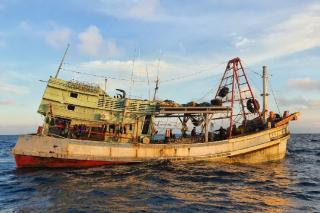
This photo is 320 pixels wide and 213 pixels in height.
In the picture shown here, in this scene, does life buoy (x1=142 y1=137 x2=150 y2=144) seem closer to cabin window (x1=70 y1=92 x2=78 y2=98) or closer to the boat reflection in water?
the boat reflection in water

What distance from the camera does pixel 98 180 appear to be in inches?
803

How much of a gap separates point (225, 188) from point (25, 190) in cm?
1032

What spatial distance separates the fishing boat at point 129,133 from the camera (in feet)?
80.2

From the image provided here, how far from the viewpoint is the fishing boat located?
24.4 metres

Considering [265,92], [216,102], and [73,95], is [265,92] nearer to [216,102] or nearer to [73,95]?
[216,102]

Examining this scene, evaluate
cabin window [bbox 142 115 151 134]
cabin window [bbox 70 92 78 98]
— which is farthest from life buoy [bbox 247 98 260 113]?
cabin window [bbox 70 92 78 98]

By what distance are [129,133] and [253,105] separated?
1070cm

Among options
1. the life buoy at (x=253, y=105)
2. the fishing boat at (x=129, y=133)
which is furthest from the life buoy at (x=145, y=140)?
the life buoy at (x=253, y=105)

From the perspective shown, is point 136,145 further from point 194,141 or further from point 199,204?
point 199,204

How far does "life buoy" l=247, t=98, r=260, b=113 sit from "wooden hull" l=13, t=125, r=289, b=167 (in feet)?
7.68

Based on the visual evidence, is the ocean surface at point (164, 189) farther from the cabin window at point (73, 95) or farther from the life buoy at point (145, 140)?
the cabin window at point (73, 95)

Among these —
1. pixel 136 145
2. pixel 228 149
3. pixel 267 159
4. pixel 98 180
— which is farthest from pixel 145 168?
pixel 267 159

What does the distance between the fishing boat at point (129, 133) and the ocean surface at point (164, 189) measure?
0.97 metres

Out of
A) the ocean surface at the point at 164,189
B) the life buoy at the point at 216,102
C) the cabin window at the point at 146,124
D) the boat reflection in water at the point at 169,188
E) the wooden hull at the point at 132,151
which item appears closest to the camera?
the ocean surface at the point at 164,189
